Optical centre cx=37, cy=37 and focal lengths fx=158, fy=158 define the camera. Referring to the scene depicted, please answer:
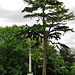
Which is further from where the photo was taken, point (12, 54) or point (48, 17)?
point (12, 54)

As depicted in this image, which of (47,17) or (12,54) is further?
(12,54)

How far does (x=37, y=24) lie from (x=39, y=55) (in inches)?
657

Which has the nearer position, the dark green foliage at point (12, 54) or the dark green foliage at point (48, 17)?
the dark green foliage at point (48, 17)

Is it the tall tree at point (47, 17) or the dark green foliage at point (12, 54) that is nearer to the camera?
the tall tree at point (47, 17)

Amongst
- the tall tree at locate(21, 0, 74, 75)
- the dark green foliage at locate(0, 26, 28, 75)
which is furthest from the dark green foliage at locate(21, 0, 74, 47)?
the dark green foliage at locate(0, 26, 28, 75)

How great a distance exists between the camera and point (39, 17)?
1934 centimetres

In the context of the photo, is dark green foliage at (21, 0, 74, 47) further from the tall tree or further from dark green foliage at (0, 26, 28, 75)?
dark green foliage at (0, 26, 28, 75)

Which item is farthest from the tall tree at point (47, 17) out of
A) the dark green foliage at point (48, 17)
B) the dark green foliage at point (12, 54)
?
the dark green foliage at point (12, 54)

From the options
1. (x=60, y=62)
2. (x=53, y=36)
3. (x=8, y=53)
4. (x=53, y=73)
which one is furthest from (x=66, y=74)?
(x=53, y=36)

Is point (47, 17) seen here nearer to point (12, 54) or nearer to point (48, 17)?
point (48, 17)

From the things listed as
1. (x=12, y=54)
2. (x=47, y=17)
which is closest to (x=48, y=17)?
(x=47, y=17)

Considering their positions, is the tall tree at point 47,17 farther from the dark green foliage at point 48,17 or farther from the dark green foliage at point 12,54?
the dark green foliage at point 12,54

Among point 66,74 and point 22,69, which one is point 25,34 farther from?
point 66,74

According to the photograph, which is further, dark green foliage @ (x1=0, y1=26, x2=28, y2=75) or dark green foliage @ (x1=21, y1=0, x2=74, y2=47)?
dark green foliage @ (x1=0, y1=26, x2=28, y2=75)
